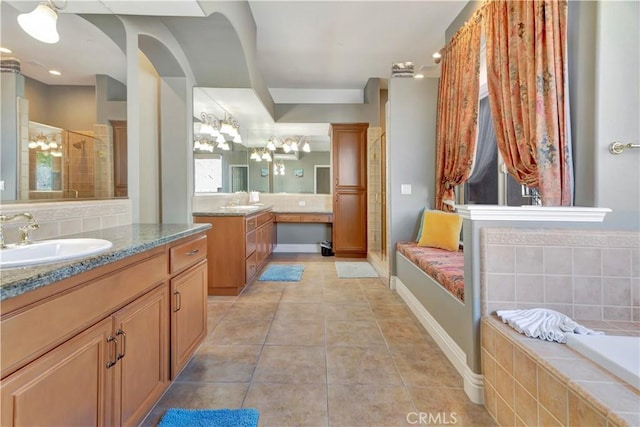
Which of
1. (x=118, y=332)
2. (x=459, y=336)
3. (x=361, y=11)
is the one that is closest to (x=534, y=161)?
(x=459, y=336)

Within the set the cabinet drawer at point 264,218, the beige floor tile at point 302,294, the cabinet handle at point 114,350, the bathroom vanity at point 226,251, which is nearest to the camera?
the cabinet handle at point 114,350

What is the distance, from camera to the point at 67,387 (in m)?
0.90

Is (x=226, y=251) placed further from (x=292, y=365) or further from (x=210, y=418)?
(x=210, y=418)

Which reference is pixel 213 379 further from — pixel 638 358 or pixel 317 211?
pixel 317 211

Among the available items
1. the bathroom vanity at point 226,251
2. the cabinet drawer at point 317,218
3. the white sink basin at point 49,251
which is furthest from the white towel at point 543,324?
the cabinet drawer at point 317,218

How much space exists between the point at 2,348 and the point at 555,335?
1863 millimetres

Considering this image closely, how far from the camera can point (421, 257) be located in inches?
105

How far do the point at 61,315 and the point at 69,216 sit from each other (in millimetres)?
1024

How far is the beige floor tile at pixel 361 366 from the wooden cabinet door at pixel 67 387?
1143mm

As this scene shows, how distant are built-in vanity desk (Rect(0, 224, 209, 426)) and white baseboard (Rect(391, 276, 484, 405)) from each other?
1598mm

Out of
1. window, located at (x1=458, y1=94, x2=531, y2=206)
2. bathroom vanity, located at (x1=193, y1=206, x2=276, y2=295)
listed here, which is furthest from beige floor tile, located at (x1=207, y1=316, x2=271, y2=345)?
window, located at (x1=458, y1=94, x2=531, y2=206)

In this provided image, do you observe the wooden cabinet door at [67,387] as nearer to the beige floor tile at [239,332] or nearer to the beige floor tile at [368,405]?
→ the beige floor tile at [368,405]

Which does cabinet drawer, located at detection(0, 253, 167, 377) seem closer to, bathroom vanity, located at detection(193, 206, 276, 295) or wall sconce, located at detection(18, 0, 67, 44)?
wall sconce, located at detection(18, 0, 67, 44)

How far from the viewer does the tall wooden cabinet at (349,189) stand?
17.0ft
